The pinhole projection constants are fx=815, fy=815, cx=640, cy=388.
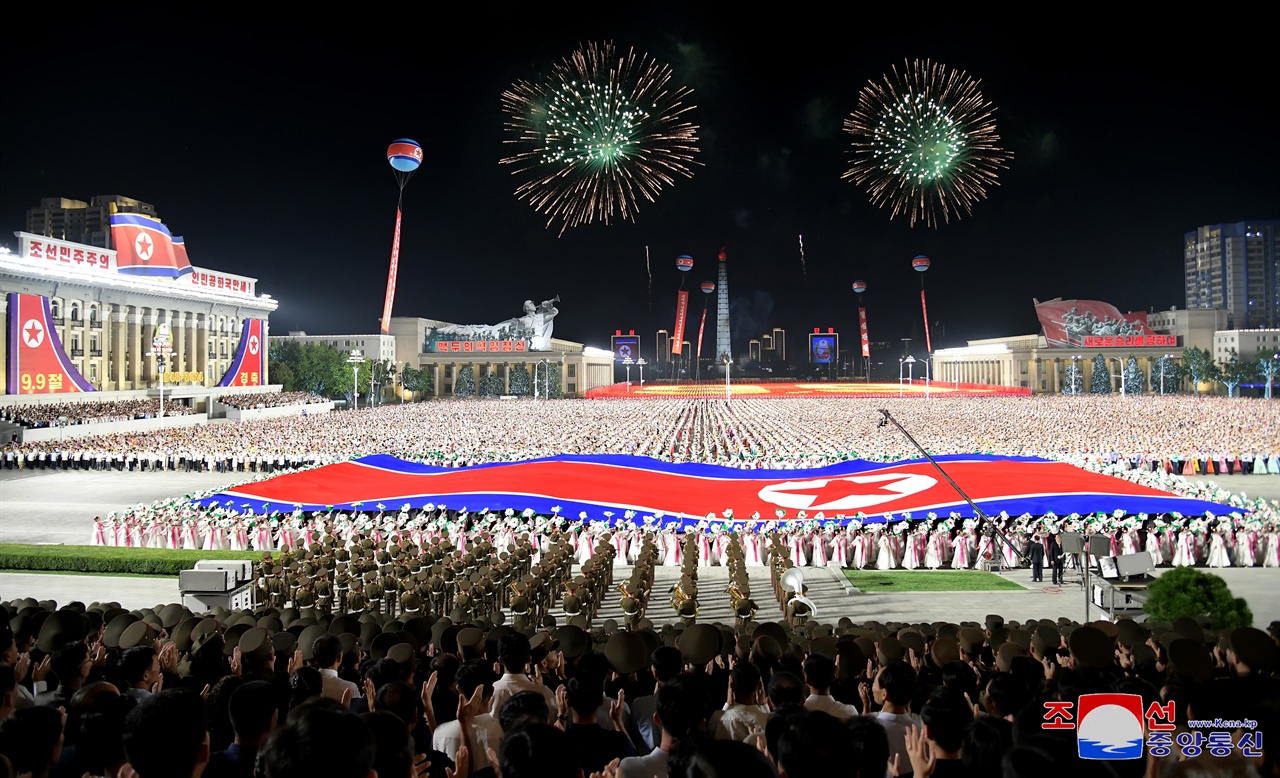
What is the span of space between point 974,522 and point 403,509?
596 inches

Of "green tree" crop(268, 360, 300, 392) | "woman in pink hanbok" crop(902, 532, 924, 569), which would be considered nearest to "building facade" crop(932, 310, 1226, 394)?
"green tree" crop(268, 360, 300, 392)

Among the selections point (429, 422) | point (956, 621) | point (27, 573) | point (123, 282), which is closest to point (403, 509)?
point (27, 573)

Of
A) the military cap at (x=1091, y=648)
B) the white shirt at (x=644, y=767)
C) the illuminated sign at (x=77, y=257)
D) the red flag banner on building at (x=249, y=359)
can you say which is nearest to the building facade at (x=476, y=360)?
the red flag banner on building at (x=249, y=359)

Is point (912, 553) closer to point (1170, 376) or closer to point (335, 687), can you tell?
point (335, 687)

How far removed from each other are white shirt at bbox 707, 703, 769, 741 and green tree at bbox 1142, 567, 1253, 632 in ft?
24.6

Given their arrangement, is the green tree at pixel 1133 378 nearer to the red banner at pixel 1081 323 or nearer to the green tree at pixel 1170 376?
the green tree at pixel 1170 376

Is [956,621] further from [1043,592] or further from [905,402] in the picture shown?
[905,402]

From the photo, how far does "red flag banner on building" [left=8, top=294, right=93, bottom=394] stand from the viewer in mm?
56531

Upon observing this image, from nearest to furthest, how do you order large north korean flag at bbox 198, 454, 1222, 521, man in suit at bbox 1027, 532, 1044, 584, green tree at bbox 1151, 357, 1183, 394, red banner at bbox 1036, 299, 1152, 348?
man in suit at bbox 1027, 532, 1044, 584 < large north korean flag at bbox 198, 454, 1222, 521 < green tree at bbox 1151, 357, 1183, 394 < red banner at bbox 1036, 299, 1152, 348

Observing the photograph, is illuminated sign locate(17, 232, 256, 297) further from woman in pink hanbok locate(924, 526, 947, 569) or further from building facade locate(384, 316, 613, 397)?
woman in pink hanbok locate(924, 526, 947, 569)

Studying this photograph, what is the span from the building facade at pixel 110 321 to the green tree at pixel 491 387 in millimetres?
34694

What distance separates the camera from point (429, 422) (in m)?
54.7

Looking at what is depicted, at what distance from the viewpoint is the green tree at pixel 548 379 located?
118m

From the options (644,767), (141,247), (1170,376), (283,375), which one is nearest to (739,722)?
(644,767)
